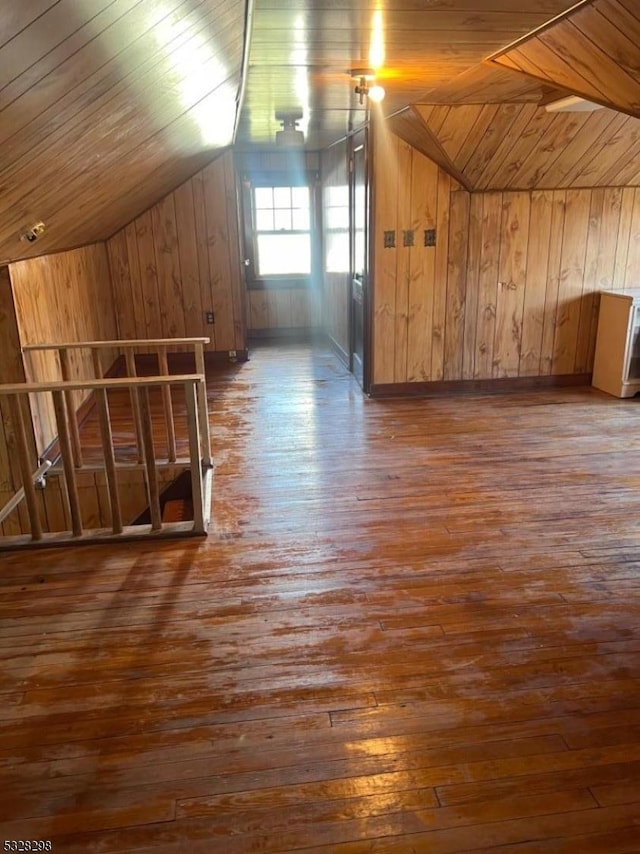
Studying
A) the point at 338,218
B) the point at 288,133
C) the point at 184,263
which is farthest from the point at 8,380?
the point at 338,218

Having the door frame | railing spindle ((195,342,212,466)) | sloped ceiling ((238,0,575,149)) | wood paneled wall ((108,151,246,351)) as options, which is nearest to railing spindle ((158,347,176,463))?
railing spindle ((195,342,212,466))

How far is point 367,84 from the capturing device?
346 cm

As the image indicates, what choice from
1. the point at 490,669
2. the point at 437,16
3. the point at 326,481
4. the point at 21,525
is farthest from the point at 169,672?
the point at 437,16

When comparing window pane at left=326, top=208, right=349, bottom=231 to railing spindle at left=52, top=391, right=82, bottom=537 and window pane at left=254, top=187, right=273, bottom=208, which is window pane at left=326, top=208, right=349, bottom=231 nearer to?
window pane at left=254, top=187, right=273, bottom=208

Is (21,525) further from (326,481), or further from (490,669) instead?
(490,669)

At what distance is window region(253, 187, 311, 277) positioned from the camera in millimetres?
7762

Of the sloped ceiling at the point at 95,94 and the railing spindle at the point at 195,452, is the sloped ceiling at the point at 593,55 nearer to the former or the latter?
the sloped ceiling at the point at 95,94

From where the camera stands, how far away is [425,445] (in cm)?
433

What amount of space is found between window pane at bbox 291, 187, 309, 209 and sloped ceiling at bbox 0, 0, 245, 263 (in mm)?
3647

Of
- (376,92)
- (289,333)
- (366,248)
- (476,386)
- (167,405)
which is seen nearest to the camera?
(376,92)

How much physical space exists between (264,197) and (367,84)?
4486 millimetres

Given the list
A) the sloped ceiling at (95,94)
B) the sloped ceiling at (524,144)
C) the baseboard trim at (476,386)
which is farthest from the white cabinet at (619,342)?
the sloped ceiling at (95,94)

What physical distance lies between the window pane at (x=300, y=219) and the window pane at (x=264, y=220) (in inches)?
11.0

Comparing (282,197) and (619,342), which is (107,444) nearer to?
(619,342)
